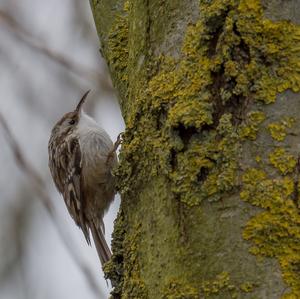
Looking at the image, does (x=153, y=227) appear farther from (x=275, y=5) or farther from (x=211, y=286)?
(x=275, y=5)

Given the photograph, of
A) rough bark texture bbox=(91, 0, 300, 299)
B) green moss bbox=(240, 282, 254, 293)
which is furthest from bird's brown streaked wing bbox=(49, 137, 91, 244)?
green moss bbox=(240, 282, 254, 293)

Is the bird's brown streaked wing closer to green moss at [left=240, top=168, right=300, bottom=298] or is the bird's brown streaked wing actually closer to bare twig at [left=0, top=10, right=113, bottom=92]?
bare twig at [left=0, top=10, right=113, bottom=92]

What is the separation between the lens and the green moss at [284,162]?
122 centimetres

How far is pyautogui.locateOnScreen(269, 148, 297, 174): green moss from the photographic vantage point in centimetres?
122

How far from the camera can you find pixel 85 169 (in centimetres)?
322

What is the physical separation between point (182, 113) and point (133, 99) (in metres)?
0.25

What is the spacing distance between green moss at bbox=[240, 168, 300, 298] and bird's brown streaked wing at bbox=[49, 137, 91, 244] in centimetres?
209

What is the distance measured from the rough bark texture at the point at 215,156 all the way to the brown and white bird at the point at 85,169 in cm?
156

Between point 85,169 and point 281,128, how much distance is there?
2.05m

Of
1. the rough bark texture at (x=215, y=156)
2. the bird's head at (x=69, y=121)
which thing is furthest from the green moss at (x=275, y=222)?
the bird's head at (x=69, y=121)

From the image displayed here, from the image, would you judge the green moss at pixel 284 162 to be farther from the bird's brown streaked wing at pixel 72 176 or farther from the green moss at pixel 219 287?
the bird's brown streaked wing at pixel 72 176

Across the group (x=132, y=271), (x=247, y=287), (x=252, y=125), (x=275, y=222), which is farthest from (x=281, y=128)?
(x=132, y=271)

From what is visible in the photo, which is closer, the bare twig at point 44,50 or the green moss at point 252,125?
the green moss at point 252,125

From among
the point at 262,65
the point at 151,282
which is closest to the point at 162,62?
the point at 262,65
